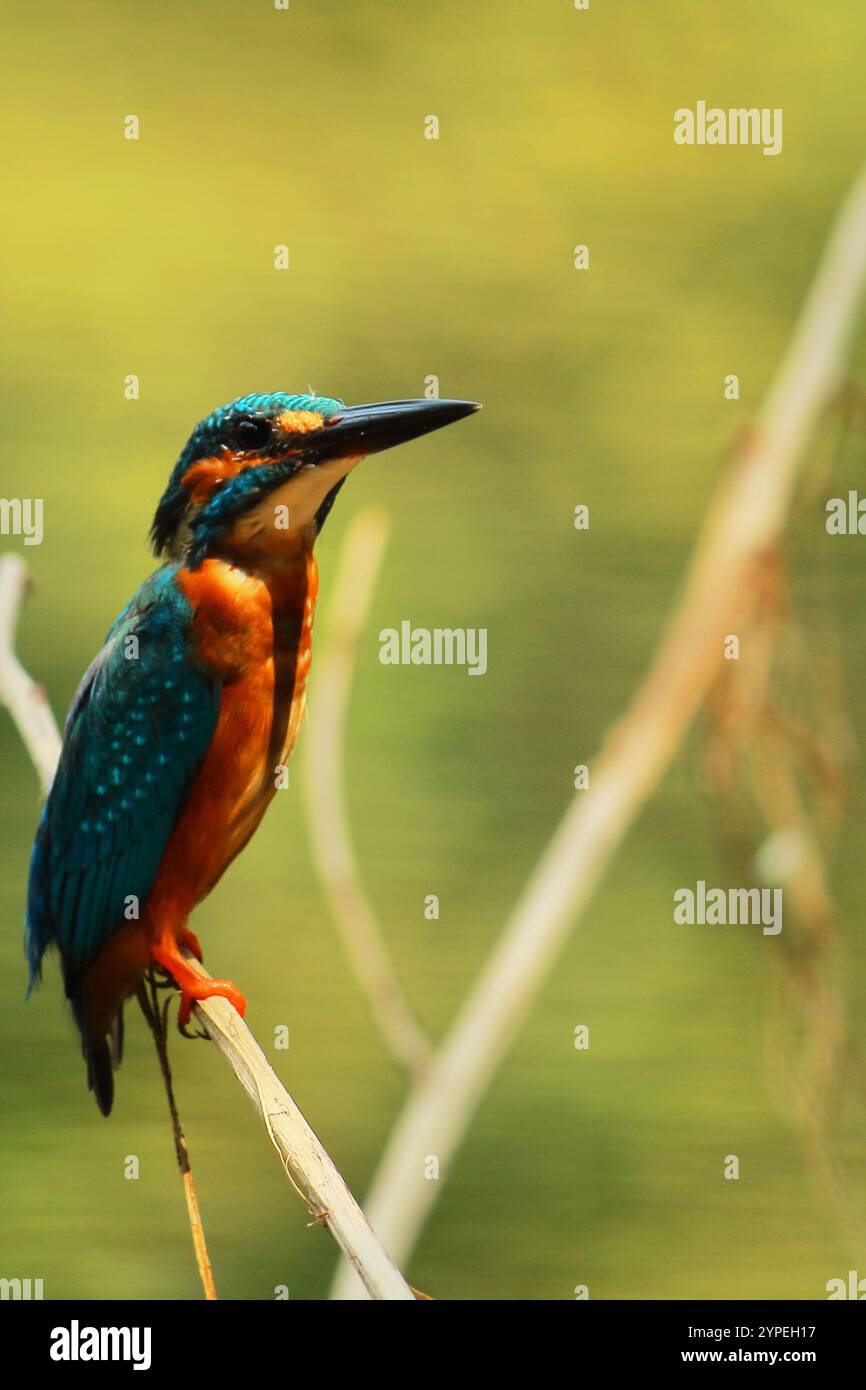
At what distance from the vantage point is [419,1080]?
170 cm

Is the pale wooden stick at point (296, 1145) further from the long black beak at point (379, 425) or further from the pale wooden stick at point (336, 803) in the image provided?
the long black beak at point (379, 425)

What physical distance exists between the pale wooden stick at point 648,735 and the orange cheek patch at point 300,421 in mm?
507

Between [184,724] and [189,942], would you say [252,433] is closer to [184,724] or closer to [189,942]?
[184,724]

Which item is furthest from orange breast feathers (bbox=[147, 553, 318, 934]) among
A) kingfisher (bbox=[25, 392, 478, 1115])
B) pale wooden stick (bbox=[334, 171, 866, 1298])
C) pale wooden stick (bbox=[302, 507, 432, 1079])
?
pale wooden stick (bbox=[334, 171, 866, 1298])

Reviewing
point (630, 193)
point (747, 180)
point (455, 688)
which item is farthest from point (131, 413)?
point (747, 180)

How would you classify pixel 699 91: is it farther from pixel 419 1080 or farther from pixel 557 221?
pixel 419 1080

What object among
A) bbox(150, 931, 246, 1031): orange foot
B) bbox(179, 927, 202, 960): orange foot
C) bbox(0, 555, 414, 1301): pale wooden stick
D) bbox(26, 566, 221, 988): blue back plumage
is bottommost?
bbox(0, 555, 414, 1301): pale wooden stick

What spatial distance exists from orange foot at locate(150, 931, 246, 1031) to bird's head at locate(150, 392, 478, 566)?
0.52m

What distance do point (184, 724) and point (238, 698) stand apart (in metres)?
0.08

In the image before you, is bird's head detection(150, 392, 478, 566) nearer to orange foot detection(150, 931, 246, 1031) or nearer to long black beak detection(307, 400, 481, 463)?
long black beak detection(307, 400, 481, 463)

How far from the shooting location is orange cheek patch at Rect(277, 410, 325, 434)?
6.18 ft

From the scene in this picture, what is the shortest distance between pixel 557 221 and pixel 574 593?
99cm

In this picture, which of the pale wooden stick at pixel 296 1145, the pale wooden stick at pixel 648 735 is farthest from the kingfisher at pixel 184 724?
the pale wooden stick at pixel 648 735

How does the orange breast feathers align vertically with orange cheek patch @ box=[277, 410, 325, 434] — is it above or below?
below
